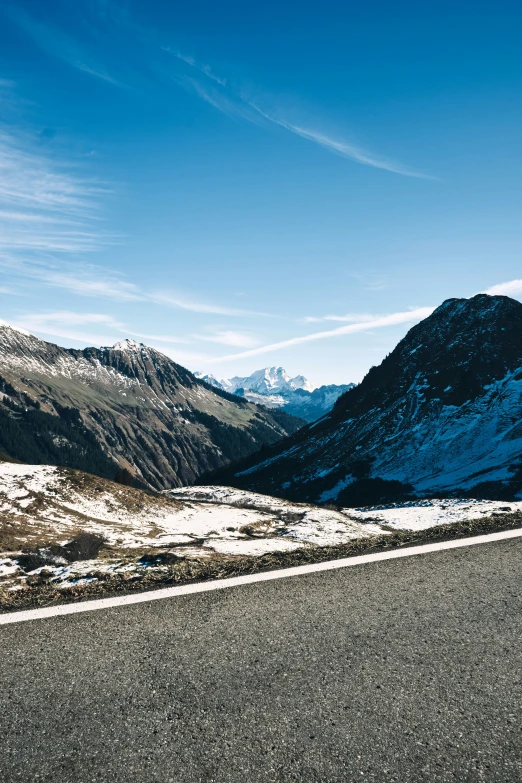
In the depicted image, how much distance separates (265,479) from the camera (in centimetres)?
17262

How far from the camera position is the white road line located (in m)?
5.98

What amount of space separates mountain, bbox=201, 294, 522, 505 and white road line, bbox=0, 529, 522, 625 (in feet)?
321

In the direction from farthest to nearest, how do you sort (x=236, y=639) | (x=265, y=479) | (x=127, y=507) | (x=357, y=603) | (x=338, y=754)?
(x=265, y=479)
(x=127, y=507)
(x=357, y=603)
(x=236, y=639)
(x=338, y=754)

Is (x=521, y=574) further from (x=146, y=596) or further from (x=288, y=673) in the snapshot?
(x=146, y=596)

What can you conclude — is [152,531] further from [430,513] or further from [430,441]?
[430,441]

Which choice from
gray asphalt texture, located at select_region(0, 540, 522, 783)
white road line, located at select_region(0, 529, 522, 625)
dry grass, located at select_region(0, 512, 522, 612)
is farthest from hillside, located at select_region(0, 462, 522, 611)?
gray asphalt texture, located at select_region(0, 540, 522, 783)

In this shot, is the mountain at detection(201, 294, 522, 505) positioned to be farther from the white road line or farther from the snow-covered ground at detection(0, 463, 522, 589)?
the white road line

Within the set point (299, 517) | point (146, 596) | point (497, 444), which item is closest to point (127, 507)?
point (299, 517)

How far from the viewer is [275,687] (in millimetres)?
4559

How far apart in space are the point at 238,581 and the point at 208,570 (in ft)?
3.28

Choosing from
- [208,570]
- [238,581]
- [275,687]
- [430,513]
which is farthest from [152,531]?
[275,687]

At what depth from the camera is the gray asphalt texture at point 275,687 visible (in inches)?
141

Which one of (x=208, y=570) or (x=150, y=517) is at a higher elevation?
(x=208, y=570)

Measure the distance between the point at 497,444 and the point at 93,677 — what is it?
145088mm
